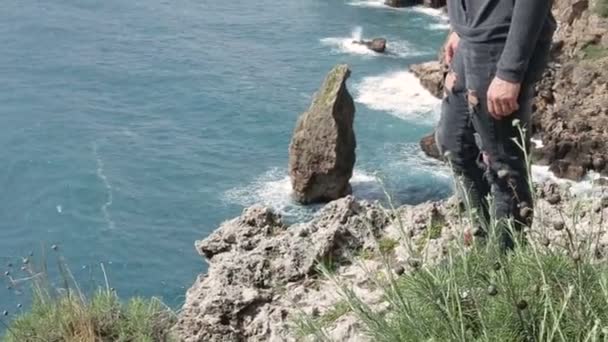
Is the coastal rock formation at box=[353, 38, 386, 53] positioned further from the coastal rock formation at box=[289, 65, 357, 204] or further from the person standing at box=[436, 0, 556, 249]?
the person standing at box=[436, 0, 556, 249]

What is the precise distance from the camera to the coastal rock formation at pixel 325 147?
30984mm

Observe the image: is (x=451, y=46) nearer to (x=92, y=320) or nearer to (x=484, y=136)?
(x=484, y=136)

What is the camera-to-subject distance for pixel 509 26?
5.04m

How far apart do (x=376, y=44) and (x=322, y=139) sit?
1625cm

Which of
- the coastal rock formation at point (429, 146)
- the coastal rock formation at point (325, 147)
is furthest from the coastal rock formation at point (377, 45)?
the coastal rock formation at point (325, 147)

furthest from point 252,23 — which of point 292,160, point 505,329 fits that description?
point 505,329

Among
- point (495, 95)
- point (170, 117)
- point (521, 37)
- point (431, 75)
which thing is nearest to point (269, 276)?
point (495, 95)

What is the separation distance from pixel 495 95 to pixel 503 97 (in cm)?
4

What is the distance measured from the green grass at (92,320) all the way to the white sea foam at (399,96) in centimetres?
3136

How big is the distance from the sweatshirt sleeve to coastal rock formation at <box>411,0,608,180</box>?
22408 millimetres

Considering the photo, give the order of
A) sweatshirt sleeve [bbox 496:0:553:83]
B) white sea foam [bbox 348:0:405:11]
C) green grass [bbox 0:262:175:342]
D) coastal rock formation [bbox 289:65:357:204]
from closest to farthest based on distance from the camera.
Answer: sweatshirt sleeve [bbox 496:0:553:83] < green grass [bbox 0:262:175:342] < coastal rock formation [bbox 289:65:357:204] < white sea foam [bbox 348:0:405:11]

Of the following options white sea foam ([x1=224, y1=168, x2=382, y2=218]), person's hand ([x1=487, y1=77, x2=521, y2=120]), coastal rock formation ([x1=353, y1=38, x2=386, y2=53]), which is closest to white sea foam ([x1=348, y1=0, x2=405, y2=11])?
coastal rock formation ([x1=353, y1=38, x2=386, y2=53])

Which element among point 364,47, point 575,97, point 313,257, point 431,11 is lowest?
point 364,47

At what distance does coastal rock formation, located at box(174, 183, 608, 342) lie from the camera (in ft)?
19.2
